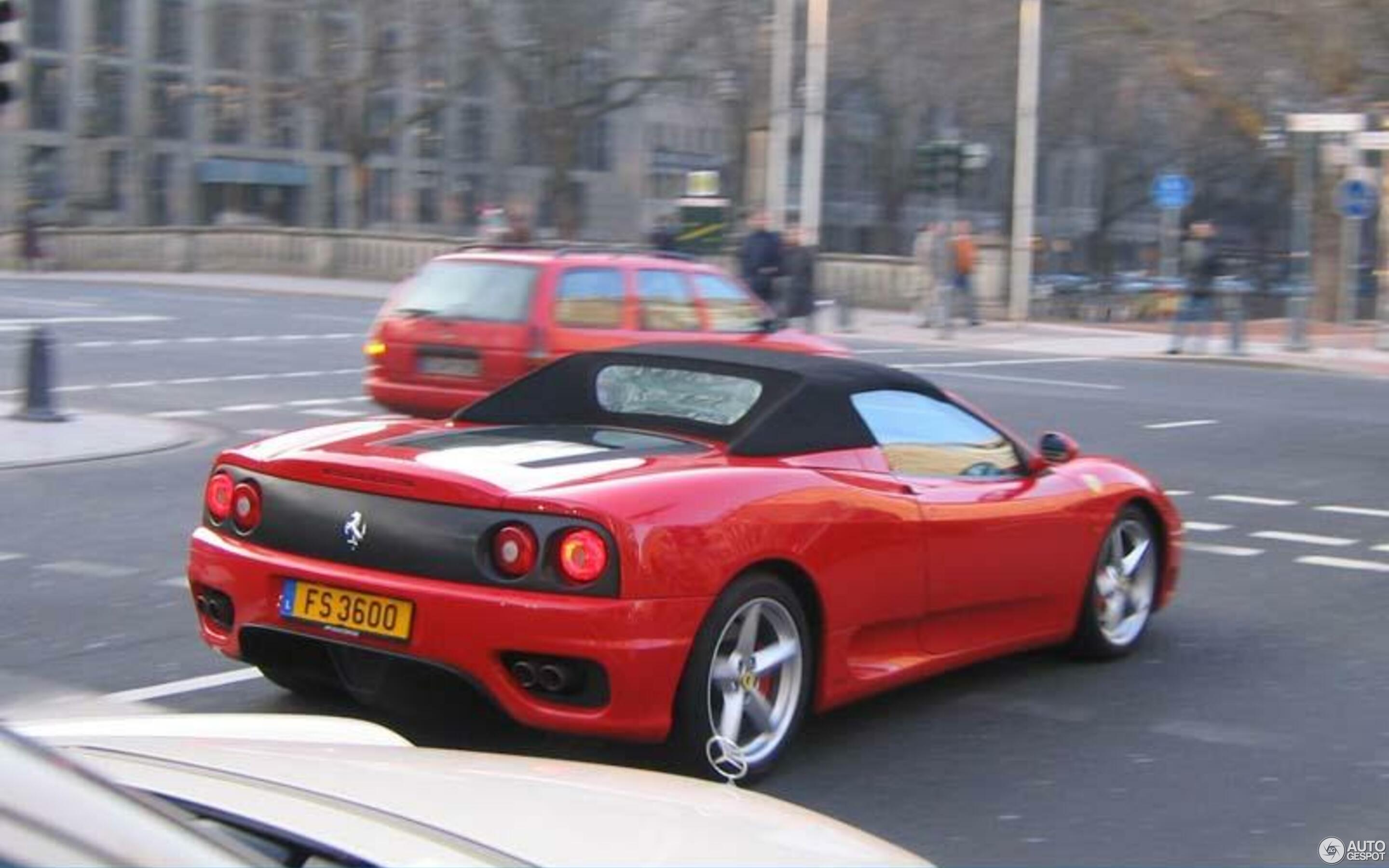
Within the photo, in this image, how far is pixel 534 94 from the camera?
2138 inches

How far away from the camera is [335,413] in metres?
17.4

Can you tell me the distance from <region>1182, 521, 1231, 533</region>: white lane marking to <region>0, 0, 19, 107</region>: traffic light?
8259 mm

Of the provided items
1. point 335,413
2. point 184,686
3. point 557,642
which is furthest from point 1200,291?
point 557,642

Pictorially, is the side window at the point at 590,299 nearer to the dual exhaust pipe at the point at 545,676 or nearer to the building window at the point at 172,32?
the dual exhaust pipe at the point at 545,676

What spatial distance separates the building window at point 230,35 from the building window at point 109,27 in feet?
10.8

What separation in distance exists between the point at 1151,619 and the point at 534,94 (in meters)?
47.3

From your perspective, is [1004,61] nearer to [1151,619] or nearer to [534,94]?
[534,94]

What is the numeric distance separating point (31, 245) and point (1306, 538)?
139 feet

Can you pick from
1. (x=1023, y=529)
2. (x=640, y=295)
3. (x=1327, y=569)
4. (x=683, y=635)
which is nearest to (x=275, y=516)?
(x=683, y=635)

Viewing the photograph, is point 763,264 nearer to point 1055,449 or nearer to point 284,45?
point 1055,449

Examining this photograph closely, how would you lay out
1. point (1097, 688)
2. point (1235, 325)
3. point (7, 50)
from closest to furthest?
point (1097, 688) → point (7, 50) → point (1235, 325)

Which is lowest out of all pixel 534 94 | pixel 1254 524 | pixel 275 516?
pixel 1254 524

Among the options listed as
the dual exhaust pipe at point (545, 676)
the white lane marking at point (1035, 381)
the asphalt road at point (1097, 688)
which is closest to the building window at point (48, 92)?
the white lane marking at point (1035, 381)

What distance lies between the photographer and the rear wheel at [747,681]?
18.6 ft
